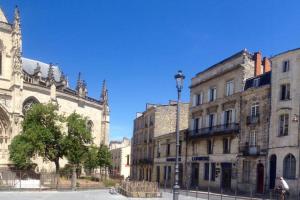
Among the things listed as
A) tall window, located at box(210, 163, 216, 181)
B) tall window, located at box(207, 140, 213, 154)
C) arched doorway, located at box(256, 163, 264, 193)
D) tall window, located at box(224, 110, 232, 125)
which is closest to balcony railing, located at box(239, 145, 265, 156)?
arched doorway, located at box(256, 163, 264, 193)

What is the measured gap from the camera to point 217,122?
46.5 metres

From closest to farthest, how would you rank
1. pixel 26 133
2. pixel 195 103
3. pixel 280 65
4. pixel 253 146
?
1. pixel 280 65
2. pixel 253 146
3. pixel 26 133
4. pixel 195 103

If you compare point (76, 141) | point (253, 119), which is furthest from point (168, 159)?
point (253, 119)

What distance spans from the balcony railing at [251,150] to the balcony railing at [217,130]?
197 cm

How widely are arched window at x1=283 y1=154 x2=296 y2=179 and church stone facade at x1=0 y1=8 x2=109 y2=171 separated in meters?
27.0

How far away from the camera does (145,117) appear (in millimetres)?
69688

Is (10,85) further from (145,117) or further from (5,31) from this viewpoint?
(145,117)

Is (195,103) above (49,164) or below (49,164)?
above

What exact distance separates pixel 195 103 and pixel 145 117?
709 inches

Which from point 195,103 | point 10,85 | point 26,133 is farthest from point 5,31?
point 195,103

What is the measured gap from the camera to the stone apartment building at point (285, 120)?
35000 millimetres

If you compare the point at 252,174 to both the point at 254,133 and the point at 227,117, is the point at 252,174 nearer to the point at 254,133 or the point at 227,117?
the point at 254,133

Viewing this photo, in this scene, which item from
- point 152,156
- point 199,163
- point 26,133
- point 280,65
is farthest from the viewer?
point 152,156

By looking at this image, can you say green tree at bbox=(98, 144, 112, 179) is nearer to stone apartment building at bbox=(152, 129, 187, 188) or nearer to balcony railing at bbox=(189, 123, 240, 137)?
stone apartment building at bbox=(152, 129, 187, 188)
